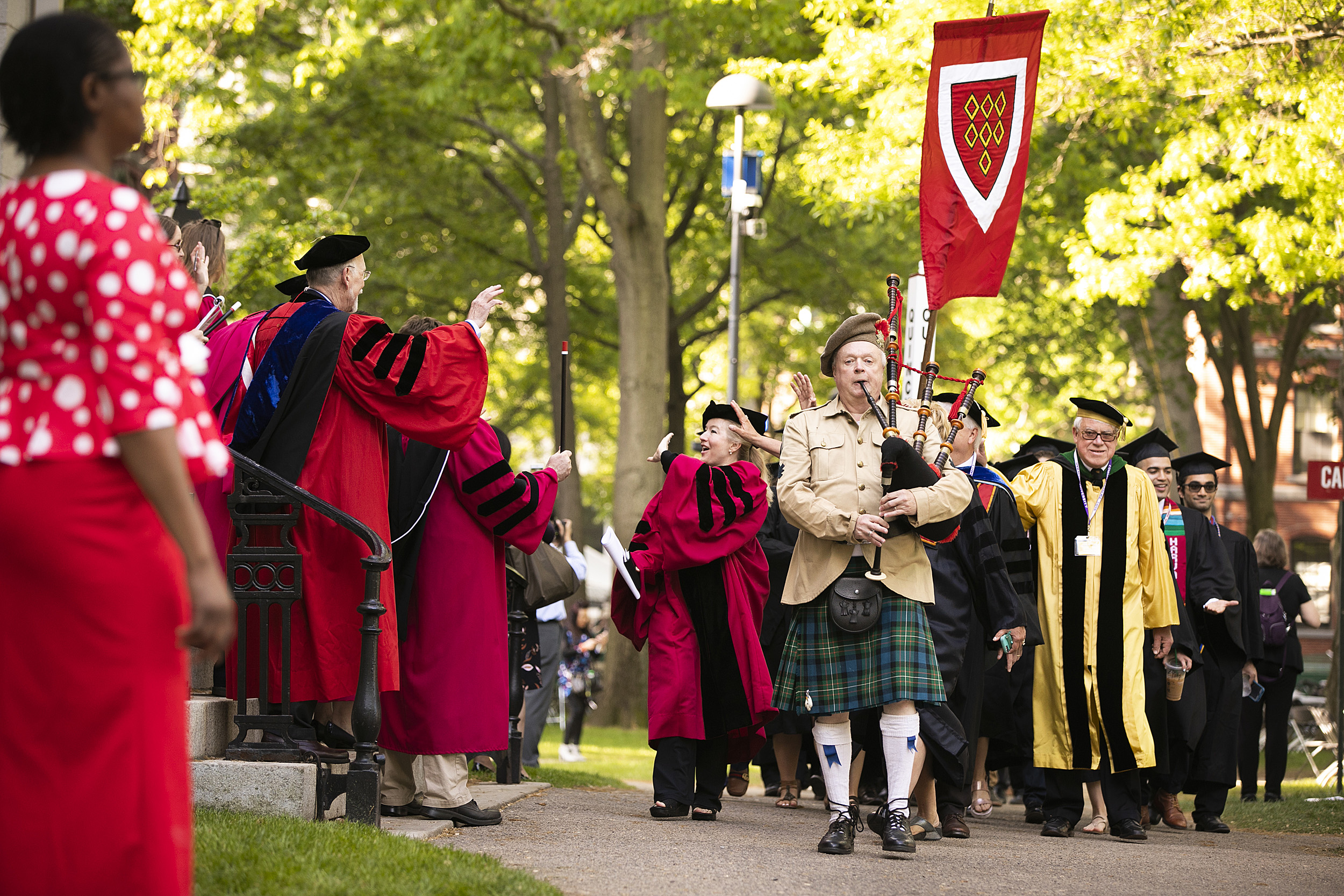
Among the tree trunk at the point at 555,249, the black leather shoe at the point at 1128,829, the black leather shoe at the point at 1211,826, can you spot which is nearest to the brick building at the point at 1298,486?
the tree trunk at the point at 555,249

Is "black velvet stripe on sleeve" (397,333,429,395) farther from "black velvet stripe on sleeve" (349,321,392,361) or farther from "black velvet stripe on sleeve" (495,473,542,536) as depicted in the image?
"black velvet stripe on sleeve" (495,473,542,536)

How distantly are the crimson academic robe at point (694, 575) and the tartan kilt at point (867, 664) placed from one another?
848 millimetres

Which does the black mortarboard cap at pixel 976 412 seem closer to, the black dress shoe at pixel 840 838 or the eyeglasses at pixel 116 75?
the black dress shoe at pixel 840 838

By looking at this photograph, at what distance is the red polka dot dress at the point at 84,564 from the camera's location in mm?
2818

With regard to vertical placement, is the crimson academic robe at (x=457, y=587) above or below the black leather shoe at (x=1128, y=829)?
above

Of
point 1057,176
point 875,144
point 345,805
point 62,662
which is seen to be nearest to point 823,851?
point 345,805

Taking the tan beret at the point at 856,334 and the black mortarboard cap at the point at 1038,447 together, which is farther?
the black mortarboard cap at the point at 1038,447

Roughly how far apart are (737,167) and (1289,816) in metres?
7.98

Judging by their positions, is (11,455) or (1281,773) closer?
(11,455)

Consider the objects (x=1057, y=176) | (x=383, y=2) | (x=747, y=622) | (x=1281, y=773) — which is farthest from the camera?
(x=1057, y=176)

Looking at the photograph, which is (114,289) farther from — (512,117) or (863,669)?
(512,117)

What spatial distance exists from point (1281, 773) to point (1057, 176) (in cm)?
990

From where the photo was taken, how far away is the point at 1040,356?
2452 centimetres

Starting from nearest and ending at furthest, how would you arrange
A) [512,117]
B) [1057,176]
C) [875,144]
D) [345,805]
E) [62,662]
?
[62,662] < [345,805] < [875,144] < [1057,176] < [512,117]
